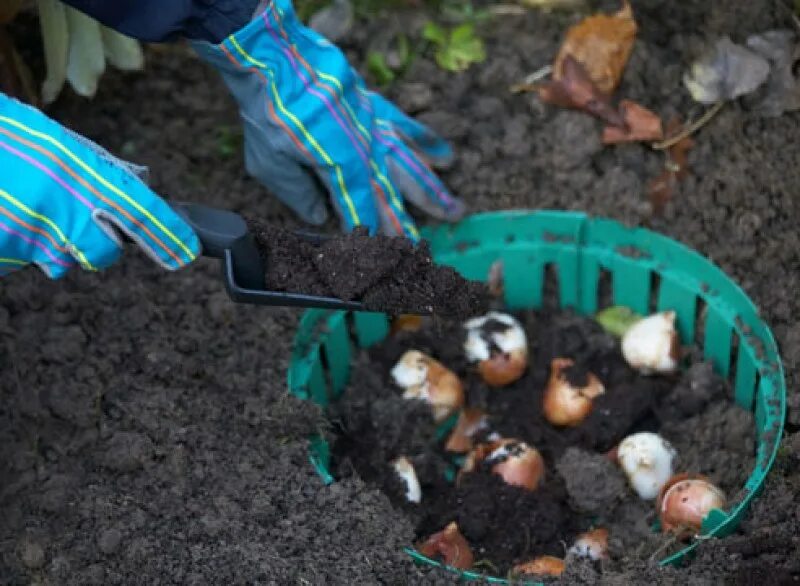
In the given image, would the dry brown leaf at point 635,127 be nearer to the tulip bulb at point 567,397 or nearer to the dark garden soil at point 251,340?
the dark garden soil at point 251,340

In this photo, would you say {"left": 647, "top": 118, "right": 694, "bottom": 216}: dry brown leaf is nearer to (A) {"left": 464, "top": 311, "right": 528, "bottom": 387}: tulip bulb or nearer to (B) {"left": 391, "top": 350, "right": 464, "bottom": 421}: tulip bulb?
(A) {"left": 464, "top": 311, "right": 528, "bottom": 387}: tulip bulb

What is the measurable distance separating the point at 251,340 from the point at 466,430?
0.43 meters

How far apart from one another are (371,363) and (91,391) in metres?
0.53

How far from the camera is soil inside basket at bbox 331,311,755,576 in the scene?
1796mm

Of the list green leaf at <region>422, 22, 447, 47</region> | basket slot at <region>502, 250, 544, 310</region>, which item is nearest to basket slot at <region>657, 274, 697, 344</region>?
basket slot at <region>502, 250, 544, 310</region>

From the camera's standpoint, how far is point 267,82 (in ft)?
6.04

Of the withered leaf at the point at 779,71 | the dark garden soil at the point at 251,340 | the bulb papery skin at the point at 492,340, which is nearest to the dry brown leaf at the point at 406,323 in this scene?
the bulb papery skin at the point at 492,340

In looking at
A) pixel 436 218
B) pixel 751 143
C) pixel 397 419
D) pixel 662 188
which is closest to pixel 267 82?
pixel 436 218

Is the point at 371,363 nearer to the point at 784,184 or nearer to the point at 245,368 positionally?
the point at 245,368

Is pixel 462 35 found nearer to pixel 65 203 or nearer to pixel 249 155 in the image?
pixel 249 155

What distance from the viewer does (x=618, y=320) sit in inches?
83.4

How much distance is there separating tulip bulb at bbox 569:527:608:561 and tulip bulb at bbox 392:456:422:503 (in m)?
0.28

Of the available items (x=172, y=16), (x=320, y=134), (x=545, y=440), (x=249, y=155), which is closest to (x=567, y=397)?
(x=545, y=440)

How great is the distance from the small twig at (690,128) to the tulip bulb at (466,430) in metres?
0.63
